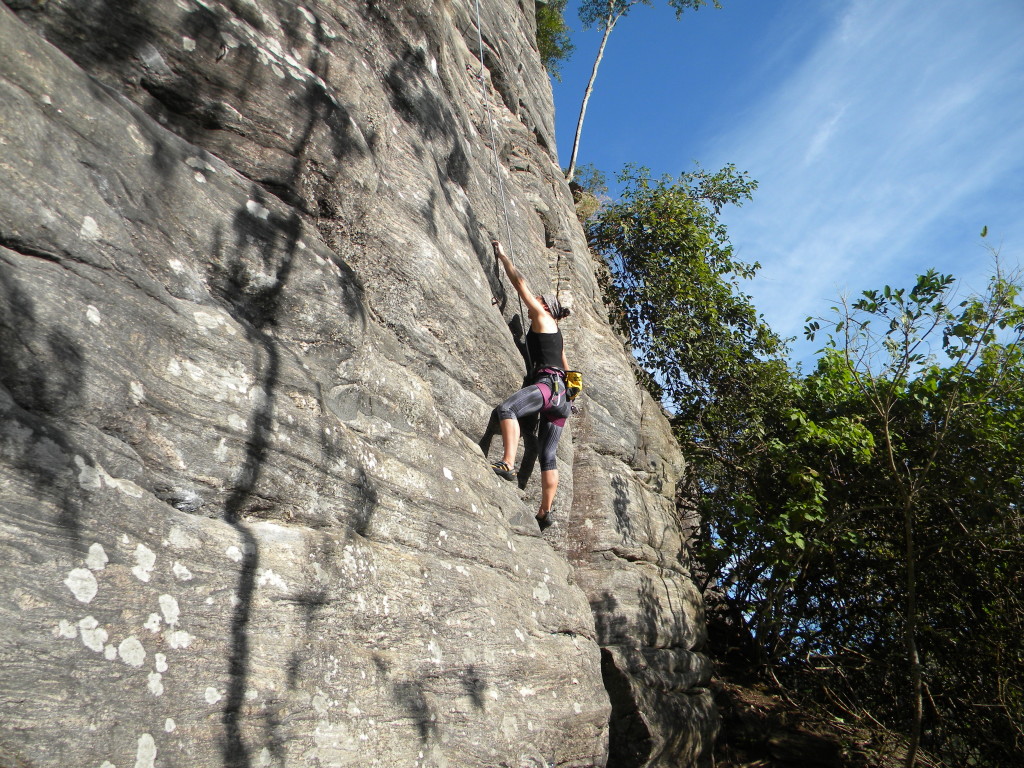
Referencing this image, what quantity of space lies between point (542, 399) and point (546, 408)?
18cm

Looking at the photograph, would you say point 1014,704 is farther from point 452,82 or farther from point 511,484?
point 452,82

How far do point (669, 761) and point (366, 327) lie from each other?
4.97m

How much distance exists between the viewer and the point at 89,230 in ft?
12.4

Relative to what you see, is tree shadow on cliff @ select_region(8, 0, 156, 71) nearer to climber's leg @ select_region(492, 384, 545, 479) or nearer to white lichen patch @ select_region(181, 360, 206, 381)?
white lichen patch @ select_region(181, 360, 206, 381)

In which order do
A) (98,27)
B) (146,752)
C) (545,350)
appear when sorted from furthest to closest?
(545,350)
(98,27)
(146,752)

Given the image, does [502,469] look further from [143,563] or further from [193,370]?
[143,563]

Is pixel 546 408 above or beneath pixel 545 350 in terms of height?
beneath

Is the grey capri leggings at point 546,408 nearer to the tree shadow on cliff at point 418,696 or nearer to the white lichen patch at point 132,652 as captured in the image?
the tree shadow on cliff at point 418,696

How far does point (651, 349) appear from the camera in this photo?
11.5m

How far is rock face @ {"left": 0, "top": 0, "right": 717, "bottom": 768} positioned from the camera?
3.11 metres

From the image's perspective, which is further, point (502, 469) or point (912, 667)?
point (912, 667)

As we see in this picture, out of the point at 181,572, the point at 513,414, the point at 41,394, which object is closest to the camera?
the point at 41,394

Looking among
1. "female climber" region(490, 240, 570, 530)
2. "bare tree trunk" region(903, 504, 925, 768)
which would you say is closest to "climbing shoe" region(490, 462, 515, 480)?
"female climber" region(490, 240, 570, 530)

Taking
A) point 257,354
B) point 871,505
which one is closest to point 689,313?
point 871,505
